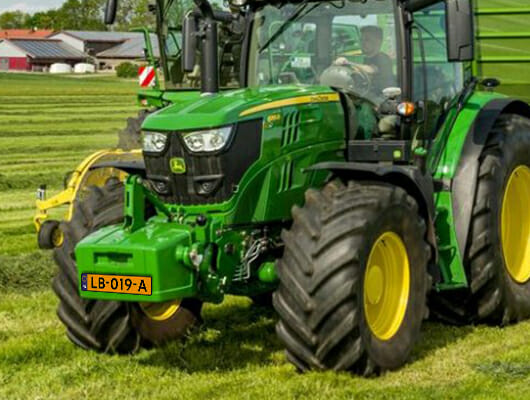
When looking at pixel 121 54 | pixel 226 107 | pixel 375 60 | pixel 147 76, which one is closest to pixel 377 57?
pixel 375 60

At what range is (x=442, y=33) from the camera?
23.7 ft

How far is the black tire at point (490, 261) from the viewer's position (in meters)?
7.00

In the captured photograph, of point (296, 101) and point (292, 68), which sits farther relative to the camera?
point (292, 68)

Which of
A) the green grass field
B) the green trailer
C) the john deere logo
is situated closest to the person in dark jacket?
the john deere logo

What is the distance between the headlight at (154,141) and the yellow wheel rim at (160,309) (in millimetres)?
974

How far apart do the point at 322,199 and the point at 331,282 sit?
Answer: 502 millimetres

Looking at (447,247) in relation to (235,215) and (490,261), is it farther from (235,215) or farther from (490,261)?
(235,215)

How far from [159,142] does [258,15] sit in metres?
1.44

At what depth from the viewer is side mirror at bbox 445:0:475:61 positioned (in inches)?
241

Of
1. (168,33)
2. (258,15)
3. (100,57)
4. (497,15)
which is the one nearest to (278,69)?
(258,15)

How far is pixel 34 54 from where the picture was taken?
106688 mm

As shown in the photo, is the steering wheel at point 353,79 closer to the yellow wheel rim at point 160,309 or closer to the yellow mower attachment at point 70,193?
the yellow wheel rim at point 160,309

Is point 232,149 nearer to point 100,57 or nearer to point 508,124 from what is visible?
point 508,124

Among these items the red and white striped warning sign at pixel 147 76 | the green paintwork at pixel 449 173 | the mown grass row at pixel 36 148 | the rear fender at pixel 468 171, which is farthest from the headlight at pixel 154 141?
the red and white striped warning sign at pixel 147 76
